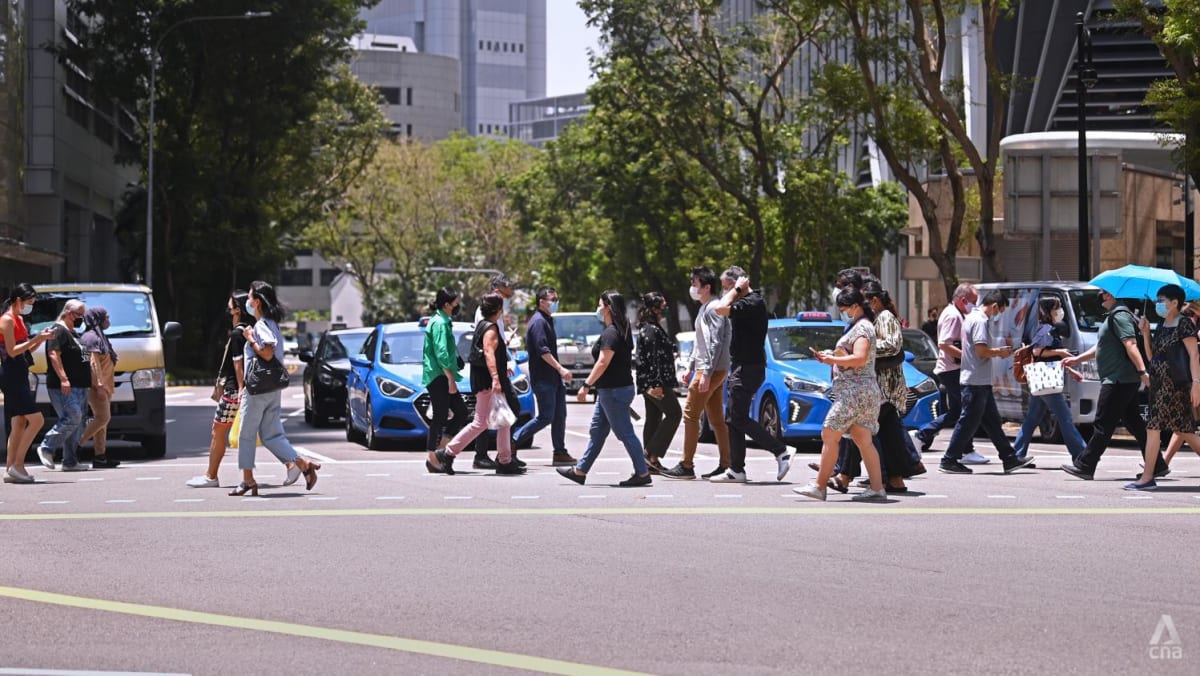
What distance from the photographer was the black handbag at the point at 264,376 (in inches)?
576

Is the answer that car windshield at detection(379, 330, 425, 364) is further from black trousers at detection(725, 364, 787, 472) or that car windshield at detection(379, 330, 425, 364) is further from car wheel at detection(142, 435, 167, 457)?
black trousers at detection(725, 364, 787, 472)

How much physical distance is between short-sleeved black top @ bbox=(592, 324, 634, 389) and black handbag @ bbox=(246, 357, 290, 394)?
8.80ft

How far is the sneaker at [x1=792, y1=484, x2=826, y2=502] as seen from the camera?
14.1 m

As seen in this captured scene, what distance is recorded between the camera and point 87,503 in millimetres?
14312

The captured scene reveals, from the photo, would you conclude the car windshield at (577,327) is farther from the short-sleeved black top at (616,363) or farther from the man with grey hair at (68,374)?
the short-sleeved black top at (616,363)

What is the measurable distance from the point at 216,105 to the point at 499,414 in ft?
112

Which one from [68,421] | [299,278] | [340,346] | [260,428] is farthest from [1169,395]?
[299,278]

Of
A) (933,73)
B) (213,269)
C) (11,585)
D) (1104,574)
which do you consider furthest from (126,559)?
(213,269)

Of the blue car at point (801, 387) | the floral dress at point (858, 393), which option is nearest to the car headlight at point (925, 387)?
the blue car at point (801, 387)

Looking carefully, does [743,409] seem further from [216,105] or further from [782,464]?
[216,105]

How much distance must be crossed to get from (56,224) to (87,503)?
43.9 m

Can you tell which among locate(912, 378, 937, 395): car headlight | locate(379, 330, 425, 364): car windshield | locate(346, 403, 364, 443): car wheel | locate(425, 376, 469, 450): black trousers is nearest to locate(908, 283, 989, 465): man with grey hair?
locate(912, 378, 937, 395): car headlight

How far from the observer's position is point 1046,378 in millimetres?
16938

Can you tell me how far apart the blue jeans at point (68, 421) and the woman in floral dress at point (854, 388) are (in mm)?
7514
